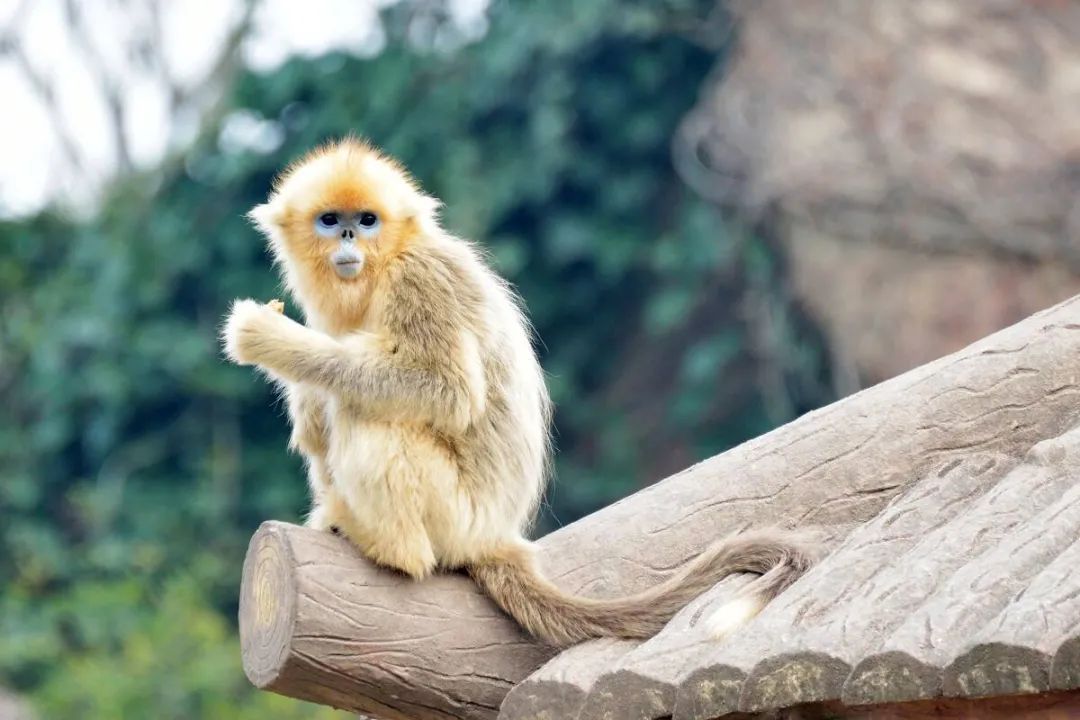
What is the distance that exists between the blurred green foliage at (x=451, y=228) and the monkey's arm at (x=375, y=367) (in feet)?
22.6

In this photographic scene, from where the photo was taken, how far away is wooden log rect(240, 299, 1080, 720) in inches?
162

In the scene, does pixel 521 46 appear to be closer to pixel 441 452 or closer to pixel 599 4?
pixel 599 4

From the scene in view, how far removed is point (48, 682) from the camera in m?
11.0

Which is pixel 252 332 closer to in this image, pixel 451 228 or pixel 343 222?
pixel 343 222

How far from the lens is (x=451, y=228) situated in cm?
1183

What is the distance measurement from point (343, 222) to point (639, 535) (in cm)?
125

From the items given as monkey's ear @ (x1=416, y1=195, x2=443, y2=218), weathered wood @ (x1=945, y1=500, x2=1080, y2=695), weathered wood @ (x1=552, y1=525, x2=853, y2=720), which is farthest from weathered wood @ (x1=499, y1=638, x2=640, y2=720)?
monkey's ear @ (x1=416, y1=195, x2=443, y2=218)

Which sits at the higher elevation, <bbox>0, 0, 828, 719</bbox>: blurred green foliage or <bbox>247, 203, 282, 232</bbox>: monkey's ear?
<bbox>0, 0, 828, 719</bbox>: blurred green foliage

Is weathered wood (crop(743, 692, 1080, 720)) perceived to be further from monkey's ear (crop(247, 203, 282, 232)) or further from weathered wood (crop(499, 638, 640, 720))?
monkey's ear (crop(247, 203, 282, 232))

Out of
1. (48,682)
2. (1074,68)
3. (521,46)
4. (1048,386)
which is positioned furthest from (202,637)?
(1048,386)

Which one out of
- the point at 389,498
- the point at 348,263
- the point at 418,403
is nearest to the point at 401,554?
the point at 389,498

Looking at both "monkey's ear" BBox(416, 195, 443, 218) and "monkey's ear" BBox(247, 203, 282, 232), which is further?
"monkey's ear" BBox(247, 203, 282, 232)

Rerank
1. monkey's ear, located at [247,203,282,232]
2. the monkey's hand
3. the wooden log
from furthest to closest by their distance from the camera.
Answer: monkey's ear, located at [247,203,282,232] < the monkey's hand < the wooden log

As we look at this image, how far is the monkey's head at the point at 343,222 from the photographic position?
4.75 m
